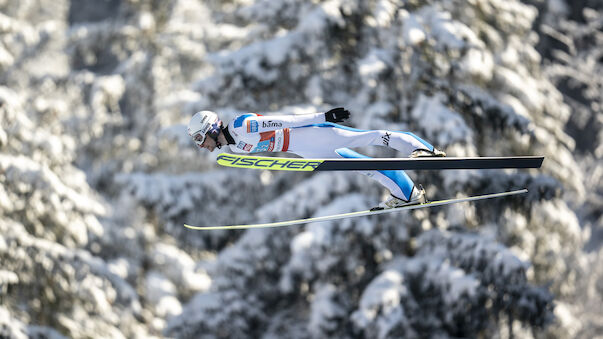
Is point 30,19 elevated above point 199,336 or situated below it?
above

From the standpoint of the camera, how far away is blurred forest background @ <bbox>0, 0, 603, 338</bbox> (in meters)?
8.91

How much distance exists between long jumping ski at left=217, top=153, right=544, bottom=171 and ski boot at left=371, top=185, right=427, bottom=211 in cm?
32

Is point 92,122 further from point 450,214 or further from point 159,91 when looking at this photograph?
point 450,214

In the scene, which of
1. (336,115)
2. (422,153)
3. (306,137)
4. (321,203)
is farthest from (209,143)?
(321,203)

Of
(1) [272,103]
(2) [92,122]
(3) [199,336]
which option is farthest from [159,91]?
(3) [199,336]

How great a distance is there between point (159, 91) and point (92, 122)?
4.97 ft

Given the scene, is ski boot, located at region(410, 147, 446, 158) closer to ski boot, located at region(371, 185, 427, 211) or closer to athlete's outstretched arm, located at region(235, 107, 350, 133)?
ski boot, located at region(371, 185, 427, 211)

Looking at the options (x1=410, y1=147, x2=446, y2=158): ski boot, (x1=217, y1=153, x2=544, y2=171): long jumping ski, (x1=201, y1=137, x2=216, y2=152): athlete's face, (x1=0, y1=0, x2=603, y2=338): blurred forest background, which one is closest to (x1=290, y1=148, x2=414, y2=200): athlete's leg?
(x1=217, y1=153, x2=544, y2=171): long jumping ski

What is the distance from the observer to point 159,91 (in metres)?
13.5

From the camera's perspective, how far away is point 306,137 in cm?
496

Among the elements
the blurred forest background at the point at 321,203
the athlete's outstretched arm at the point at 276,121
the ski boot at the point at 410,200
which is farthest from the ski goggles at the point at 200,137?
the blurred forest background at the point at 321,203

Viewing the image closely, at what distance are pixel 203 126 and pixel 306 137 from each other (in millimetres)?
800

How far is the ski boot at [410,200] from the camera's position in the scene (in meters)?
5.14

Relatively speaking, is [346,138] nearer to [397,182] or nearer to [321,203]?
[397,182]
